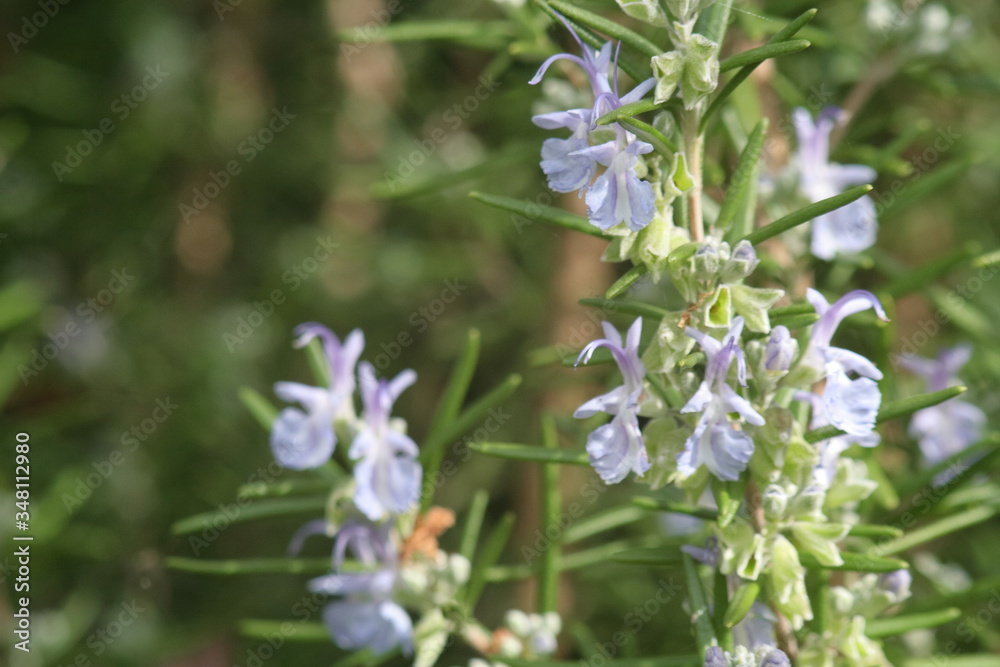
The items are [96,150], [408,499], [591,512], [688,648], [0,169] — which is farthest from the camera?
[96,150]

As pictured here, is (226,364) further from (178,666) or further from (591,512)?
(591,512)

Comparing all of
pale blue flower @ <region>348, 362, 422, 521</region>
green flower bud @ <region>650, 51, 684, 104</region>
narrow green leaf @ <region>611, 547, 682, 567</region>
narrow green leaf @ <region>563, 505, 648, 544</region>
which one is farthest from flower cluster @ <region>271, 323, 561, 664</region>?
green flower bud @ <region>650, 51, 684, 104</region>

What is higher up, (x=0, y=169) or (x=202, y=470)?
(x=0, y=169)

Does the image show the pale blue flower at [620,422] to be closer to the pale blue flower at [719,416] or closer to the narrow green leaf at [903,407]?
the pale blue flower at [719,416]

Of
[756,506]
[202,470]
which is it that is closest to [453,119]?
[202,470]

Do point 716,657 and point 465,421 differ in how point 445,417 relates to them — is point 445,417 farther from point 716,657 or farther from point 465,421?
point 716,657

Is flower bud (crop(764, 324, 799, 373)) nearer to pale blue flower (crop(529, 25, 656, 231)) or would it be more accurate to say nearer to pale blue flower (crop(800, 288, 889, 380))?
pale blue flower (crop(800, 288, 889, 380))
